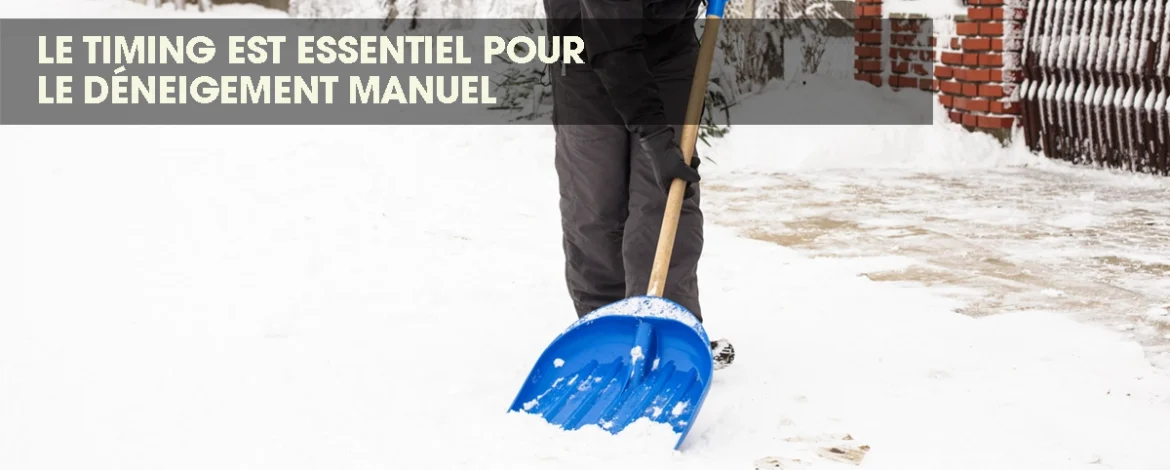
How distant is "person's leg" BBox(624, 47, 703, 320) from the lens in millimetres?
3557

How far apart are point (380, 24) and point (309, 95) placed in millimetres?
3268

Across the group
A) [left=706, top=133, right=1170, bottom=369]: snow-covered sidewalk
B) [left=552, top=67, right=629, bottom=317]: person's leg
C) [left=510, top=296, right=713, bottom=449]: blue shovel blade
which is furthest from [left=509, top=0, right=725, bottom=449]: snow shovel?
[left=706, top=133, right=1170, bottom=369]: snow-covered sidewalk

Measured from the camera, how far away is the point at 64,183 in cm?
712

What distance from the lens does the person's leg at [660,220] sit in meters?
3.56

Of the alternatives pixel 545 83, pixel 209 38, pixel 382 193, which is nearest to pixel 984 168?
pixel 545 83

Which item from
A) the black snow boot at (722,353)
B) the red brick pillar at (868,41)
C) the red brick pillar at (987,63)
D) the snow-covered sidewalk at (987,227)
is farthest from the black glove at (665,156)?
the red brick pillar at (868,41)

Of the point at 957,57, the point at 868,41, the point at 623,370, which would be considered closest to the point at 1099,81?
the point at 957,57

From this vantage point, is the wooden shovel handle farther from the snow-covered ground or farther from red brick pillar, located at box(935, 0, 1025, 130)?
red brick pillar, located at box(935, 0, 1025, 130)

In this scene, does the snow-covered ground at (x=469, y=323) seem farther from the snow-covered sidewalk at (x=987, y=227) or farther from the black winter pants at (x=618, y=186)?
the black winter pants at (x=618, y=186)

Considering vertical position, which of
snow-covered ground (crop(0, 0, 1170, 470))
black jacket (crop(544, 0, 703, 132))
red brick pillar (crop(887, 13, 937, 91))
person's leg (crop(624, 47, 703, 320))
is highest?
red brick pillar (crop(887, 13, 937, 91))

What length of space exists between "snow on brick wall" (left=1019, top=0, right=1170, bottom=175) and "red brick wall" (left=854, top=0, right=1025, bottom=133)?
11cm

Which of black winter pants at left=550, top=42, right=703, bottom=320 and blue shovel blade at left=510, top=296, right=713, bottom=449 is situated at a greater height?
black winter pants at left=550, top=42, right=703, bottom=320

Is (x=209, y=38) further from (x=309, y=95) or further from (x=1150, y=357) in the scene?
(x=1150, y=357)

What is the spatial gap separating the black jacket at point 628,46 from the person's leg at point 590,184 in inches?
7.6
